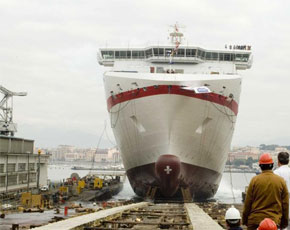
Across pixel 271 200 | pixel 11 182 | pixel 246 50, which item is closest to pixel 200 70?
pixel 246 50

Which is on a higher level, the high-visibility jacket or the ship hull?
the ship hull

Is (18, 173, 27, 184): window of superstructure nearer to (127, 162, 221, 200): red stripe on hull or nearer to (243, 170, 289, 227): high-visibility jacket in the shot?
(127, 162, 221, 200): red stripe on hull

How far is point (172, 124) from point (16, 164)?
14719 millimetres

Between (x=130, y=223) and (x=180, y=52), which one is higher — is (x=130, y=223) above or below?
below

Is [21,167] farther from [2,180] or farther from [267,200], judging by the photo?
[267,200]

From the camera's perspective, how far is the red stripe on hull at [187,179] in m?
27.7

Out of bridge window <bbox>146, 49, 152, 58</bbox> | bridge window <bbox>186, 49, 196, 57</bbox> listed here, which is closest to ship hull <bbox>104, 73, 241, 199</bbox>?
bridge window <bbox>186, 49, 196, 57</bbox>

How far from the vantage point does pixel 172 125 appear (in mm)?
26594

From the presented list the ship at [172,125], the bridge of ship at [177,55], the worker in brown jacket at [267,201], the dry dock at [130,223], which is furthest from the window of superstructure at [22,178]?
the worker in brown jacket at [267,201]

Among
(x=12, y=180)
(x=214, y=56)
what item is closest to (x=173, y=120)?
(x=214, y=56)

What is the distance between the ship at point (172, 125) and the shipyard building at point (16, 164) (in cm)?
838

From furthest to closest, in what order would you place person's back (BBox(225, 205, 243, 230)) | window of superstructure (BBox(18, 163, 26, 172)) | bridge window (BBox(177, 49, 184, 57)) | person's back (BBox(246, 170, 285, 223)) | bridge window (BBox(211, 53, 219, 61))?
window of superstructure (BBox(18, 163, 26, 172))
bridge window (BBox(211, 53, 219, 61))
bridge window (BBox(177, 49, 184, 57))
person's back (BBox(246, 170, 285, 223))
person's back (BBox(225, 205, 243, 230))

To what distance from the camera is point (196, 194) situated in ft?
97.8

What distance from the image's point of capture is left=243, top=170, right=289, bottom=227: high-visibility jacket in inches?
266
